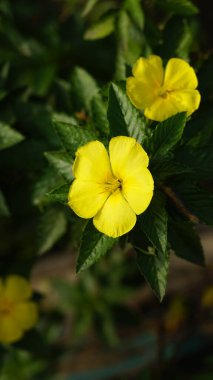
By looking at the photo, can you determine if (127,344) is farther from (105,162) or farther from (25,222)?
(105,162)

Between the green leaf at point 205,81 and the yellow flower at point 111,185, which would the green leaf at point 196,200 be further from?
the green leaf at point 205,81

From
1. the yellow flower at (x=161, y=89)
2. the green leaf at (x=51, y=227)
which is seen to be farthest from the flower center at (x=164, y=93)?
Answer: the green leaf at (x=51, y=227)

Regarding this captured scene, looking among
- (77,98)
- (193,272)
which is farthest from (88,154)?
(193,272)

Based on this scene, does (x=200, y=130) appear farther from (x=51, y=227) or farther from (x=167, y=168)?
(x=51, y=227)

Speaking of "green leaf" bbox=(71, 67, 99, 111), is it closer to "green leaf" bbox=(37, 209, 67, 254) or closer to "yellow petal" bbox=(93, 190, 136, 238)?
"green leaf" bbox=(37, 209, 67, 254)

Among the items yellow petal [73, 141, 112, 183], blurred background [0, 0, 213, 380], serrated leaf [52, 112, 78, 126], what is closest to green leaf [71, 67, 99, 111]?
blurred background [0, 0, 213, 380]

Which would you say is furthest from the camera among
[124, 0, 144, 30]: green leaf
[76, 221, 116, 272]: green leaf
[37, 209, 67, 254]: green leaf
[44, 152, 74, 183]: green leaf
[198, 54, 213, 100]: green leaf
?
[37, 209, 67, 254]: green leaf
